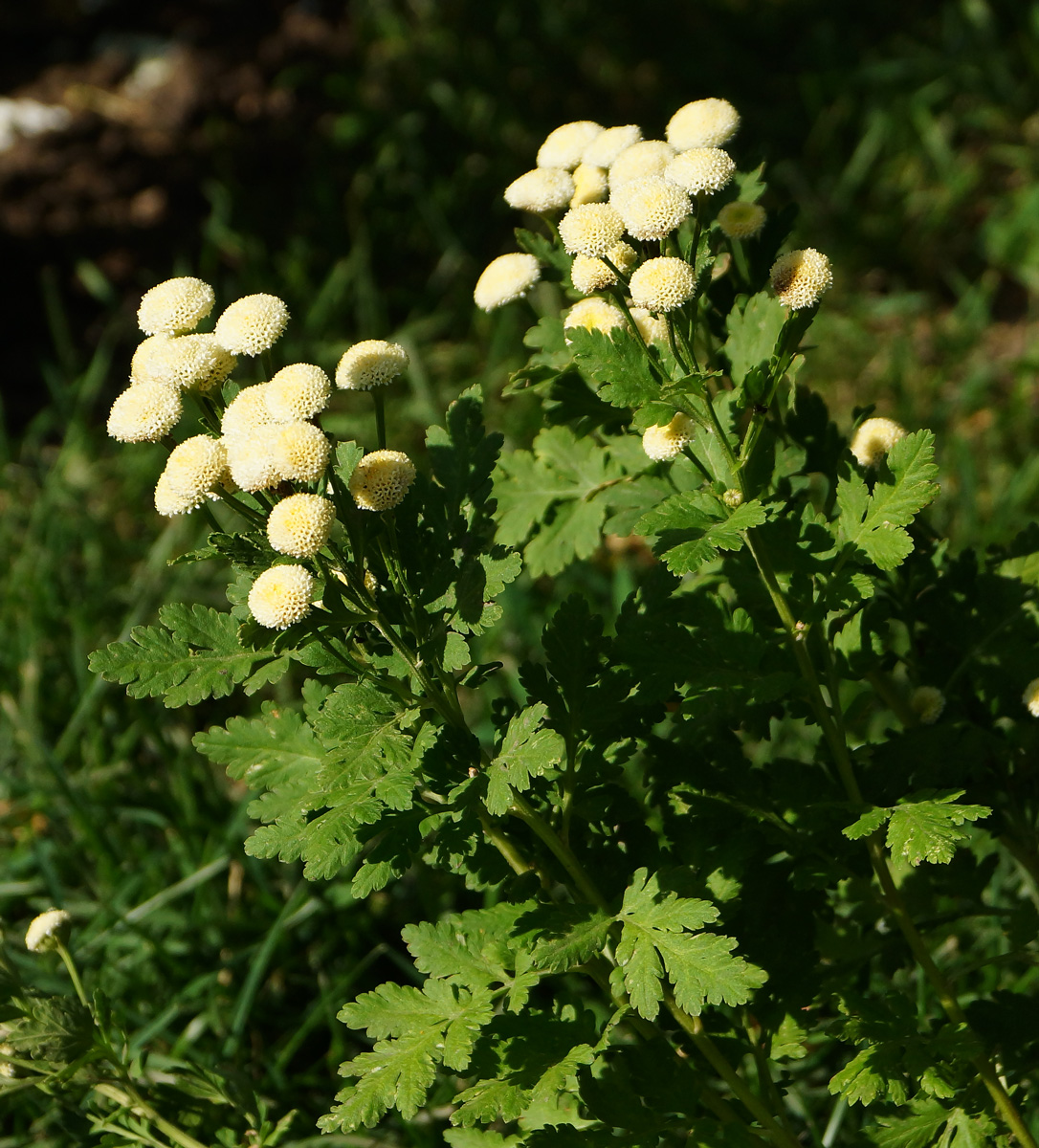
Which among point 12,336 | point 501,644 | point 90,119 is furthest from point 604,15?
point 501,644

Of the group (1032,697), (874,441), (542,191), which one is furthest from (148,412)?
(1032,697)

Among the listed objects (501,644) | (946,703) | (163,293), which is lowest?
(501,644)

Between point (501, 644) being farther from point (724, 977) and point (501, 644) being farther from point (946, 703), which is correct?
point (724, 977)

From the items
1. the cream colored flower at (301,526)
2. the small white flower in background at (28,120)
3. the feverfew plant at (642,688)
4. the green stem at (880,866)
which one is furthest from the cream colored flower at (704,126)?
the small white flower in background at (28,120)

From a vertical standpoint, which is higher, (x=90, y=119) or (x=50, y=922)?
(x=90, y=119)

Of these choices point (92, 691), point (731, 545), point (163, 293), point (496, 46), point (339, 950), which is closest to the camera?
point (731, 545)

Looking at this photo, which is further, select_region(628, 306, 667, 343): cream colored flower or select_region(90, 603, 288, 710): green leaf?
select_region(628, 306, 667, 343): cream colored flower

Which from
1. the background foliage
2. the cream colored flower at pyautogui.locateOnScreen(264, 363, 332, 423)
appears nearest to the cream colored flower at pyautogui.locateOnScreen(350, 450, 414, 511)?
the cream colored flower at pyautogui.locateOnScreen(264, 363, 332, 423)

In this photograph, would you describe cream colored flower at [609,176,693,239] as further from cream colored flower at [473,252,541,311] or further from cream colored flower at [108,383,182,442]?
cream colored flower at [108,383,182,442]
